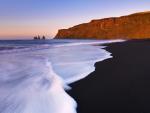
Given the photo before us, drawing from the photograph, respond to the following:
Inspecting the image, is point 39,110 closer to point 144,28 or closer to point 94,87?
point 94,87

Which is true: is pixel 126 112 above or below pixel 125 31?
above

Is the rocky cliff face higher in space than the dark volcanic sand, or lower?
lower

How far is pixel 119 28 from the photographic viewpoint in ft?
425

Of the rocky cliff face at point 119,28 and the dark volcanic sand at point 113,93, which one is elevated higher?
the dark volcanic sand at point 113,93

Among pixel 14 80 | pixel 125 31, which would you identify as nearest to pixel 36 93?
pixel 14 80

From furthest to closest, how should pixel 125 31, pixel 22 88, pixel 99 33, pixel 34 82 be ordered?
pixel 99 33 → pixel 125 31 → pixel 34 82 → pixel 22 88

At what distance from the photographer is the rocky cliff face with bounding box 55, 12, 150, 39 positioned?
A: 12044cm

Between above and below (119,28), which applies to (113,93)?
above

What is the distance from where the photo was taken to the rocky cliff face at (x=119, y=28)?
395ft

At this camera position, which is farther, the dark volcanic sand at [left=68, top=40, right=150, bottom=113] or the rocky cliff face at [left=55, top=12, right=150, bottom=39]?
the rocky cliff face at [left=55, top=12, right=150, bottom=39]

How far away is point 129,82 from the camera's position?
7598 millimetres

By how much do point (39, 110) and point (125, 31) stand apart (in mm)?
126807

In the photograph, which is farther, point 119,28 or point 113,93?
point 119,28

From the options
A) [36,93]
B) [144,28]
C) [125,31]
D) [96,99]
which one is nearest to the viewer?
[96,99]
